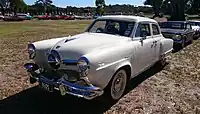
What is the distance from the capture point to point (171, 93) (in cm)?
535

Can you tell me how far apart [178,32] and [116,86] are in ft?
24.3

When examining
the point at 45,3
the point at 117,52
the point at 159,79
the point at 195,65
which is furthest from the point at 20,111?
the point at 45,3

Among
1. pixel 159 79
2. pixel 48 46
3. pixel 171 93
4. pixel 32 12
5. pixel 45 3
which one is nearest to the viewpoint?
pixel 48 46

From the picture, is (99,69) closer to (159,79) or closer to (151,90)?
(151,90)

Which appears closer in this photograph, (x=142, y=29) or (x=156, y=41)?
(x=142, y=29)

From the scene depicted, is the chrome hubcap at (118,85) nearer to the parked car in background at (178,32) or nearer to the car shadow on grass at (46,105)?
the car shadow on grass at (46,105)

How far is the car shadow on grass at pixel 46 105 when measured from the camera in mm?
4344

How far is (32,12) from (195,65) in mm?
87155

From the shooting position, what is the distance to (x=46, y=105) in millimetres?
4582

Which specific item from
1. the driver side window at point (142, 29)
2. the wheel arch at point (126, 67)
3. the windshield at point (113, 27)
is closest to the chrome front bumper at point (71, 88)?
the wheel arch at point (126, 67)

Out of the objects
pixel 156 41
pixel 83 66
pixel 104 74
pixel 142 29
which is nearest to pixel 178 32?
pixel 156 41

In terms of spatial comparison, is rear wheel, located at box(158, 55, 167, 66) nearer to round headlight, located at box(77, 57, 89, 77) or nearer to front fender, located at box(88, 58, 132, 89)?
front fender, located at box(88, 58, 132, 89)

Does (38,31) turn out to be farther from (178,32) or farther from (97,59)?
(97,59)

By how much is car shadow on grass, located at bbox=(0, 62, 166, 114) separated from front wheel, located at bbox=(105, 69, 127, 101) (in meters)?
0.22
